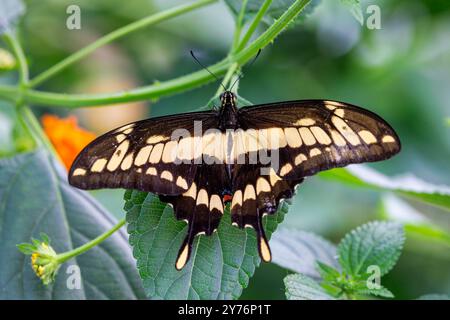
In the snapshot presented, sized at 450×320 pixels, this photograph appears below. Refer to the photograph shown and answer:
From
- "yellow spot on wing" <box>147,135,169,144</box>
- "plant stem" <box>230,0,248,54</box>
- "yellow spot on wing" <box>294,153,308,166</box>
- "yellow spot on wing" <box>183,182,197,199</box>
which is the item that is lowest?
"yellow spot on wing" <box>183,182,197,199</box>

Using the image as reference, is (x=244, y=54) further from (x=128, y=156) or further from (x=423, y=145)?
(x=423, y=145)

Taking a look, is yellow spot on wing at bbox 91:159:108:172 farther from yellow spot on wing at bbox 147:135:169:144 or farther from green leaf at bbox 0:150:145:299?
green leaf at bbox 0:150:145:299

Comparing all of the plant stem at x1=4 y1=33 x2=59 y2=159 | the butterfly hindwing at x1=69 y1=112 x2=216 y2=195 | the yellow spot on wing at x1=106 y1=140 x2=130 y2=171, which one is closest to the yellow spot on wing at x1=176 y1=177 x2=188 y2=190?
the butterfly hindwing at x1=69 y1=112 x2=216 y2=195

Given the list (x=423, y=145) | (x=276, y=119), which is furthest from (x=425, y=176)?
(x=276, y=119)

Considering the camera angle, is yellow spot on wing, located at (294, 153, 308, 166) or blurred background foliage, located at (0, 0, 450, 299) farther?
blurred background foliage, located at (0, 0, 450, 299)

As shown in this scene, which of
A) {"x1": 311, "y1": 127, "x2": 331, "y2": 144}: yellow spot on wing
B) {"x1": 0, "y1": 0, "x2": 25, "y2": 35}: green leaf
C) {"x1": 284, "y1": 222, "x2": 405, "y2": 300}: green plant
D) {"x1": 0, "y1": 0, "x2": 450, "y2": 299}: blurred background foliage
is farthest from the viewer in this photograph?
{"x1": 0, "y1": 0, "x2": 450, "y2": 299}: blurred background foliage

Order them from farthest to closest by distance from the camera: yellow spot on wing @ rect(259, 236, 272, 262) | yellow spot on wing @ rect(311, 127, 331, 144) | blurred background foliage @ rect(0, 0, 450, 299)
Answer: blurred background foliage @ rect(0, 0, 450, 299) < yellow spot on wing @ rect(311, 127, 331, 144) < yellow spot on wing @ rect(259, 236, 272, 262)
